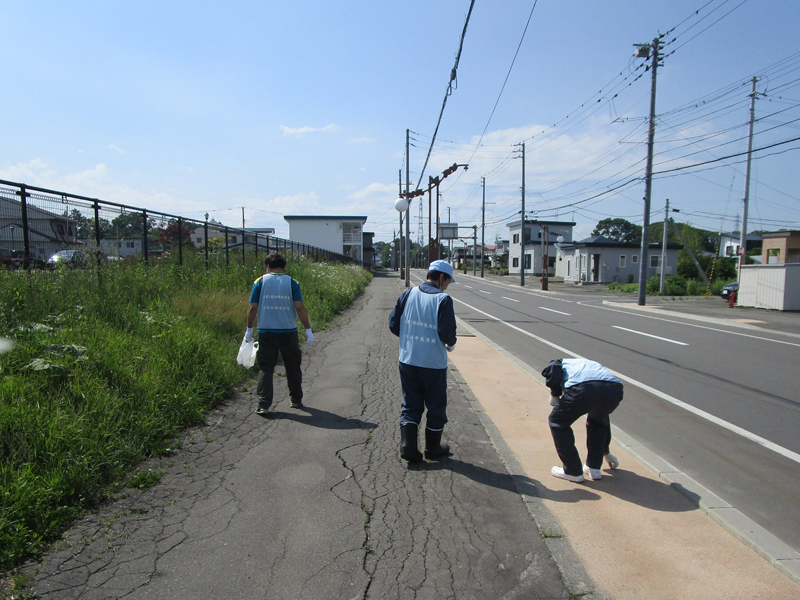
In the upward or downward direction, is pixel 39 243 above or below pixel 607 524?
above

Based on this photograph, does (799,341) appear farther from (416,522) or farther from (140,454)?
(140,454)

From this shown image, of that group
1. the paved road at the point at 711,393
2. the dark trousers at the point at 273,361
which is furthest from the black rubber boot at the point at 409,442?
the paved road at the point at 711,393

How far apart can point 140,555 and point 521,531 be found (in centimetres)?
237

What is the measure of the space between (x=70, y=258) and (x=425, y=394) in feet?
20.1

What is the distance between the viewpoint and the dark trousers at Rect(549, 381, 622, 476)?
3727mm

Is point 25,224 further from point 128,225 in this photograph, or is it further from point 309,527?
point 309,527

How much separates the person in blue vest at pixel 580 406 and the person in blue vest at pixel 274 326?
2985 mm

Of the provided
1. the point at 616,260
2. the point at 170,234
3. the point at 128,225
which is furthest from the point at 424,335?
the point at 616,260

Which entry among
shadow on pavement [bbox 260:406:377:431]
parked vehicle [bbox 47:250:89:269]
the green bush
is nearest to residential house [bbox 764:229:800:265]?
the green bush

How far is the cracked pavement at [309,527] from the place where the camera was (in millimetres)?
2627

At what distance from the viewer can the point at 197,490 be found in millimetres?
3668

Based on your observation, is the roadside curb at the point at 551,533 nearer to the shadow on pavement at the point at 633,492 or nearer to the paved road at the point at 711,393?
Answer: the shadow on pavement at the point at 633,492

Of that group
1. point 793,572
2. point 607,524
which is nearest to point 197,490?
point 607,524

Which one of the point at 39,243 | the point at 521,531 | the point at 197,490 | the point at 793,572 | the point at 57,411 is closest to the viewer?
the point at 793,572
